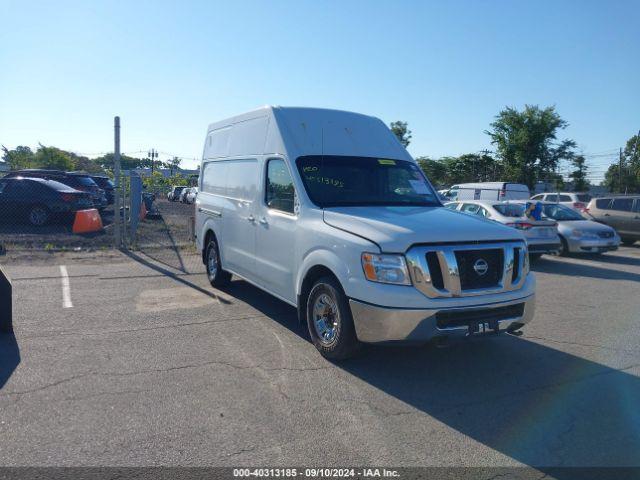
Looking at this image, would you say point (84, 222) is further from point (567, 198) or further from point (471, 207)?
point (567, 198)

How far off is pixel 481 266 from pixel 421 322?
814mm

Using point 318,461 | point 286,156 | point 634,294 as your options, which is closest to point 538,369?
point 318,461

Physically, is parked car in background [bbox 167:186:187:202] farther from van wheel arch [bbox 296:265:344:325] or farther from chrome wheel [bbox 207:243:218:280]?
van wheel arch [bbox 296:265:344:325]

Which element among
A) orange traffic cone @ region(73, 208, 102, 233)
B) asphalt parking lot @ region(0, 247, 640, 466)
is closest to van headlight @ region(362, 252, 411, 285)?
asphalt parking lot @ region(0, 247, 640, 466)

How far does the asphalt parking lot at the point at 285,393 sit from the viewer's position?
349 centimetres

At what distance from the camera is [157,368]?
4.92 m

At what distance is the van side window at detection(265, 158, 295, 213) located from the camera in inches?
234

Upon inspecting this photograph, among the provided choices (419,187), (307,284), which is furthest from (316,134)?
(307,284)

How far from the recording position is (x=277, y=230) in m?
6.07

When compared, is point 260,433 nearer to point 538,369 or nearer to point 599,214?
point 538,369

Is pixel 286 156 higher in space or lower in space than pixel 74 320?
higher

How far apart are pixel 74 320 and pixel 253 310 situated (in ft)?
7.21

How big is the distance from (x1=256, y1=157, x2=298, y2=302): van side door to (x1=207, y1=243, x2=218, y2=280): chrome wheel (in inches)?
74.2

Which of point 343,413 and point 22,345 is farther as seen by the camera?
point 22,345
